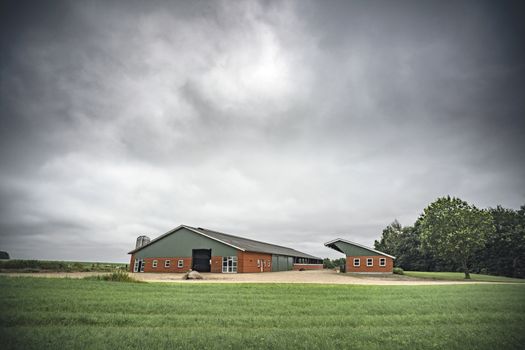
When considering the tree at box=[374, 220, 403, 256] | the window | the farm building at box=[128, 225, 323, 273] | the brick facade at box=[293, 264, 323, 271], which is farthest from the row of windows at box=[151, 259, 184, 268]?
the tree at box=[374, 220, 403, 256]

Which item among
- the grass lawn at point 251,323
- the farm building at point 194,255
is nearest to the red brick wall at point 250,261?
the farm building at point 194,255

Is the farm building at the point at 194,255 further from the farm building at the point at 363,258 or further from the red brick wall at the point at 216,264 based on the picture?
the farm building at the point at 363,258

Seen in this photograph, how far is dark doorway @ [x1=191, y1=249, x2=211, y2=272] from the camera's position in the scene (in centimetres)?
4394

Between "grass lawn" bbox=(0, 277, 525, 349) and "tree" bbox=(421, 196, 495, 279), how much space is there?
2636 centimetres

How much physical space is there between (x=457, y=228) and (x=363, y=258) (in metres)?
11.6

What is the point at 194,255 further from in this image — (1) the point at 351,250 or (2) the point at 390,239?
(2) the point at 390,239

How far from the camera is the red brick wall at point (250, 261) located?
130 ft

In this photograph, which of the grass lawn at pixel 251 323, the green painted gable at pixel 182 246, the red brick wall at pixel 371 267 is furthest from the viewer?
the green painted gable at pixel 182 246

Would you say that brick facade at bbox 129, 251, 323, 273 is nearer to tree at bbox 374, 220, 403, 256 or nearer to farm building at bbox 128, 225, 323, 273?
farm building at bbox 128, 225, 323, 273

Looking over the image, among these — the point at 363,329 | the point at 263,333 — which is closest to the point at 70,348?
the point at 263,333

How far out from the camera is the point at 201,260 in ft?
149

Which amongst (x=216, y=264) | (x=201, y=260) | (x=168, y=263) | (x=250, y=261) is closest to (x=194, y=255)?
(x=201, y=260)

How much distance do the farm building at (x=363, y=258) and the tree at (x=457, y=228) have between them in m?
5.92

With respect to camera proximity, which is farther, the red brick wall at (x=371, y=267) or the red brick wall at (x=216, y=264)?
the red brick wall at (x=371, y=267)
